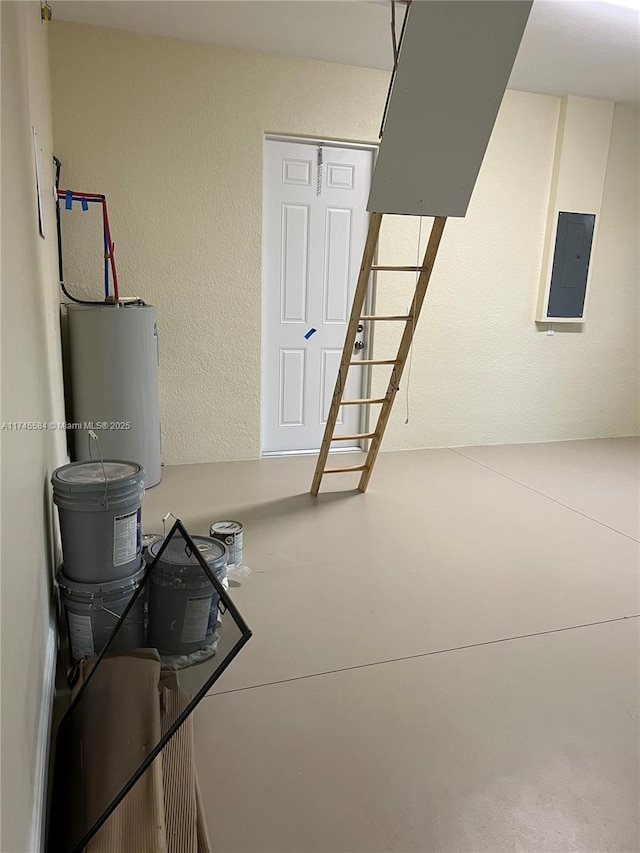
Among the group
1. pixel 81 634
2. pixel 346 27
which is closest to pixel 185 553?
pixel 81 634

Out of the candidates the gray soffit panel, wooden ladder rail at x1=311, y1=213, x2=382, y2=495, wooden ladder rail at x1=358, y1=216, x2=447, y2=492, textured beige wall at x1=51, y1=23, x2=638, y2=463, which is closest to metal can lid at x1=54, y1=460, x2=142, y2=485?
wooden ladder rail at x1=311, y1=213, x2=382, y2=495

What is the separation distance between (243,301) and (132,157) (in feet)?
3.83

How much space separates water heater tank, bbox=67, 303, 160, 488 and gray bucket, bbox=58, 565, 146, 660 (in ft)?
5.94

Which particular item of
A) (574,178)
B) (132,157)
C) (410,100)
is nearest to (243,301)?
(132,157)

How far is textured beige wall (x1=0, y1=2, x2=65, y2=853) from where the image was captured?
45.3 inches

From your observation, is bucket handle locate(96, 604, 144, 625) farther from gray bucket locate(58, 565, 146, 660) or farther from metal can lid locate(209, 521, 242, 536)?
metal can lid locate(209, 521, 242, 536)

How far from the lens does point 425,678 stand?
7.20ft

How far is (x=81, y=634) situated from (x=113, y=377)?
6.50ft

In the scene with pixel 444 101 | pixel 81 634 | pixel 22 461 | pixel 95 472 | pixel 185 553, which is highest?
pixel 444 101

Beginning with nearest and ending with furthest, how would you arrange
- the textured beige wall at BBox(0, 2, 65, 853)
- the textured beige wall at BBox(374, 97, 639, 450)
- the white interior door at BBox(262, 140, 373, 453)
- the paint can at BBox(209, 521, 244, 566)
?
the textured beige wall at BBox(0, 2, 65, 853), the paint can at BBox(209, 521, 244, 566), the white interior door at BBox(262, 140, 373, 453), the textured beige wall at BBox(374, 97, 639, 450)

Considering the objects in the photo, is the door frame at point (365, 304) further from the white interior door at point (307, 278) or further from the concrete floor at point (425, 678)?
the concrete floor at point (425, 678)

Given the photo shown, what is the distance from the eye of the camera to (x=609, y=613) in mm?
2658

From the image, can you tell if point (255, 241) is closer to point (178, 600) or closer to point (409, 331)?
point (409, 331)

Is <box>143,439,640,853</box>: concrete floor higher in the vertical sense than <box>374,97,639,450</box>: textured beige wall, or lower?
lower
